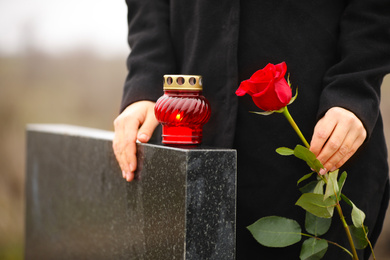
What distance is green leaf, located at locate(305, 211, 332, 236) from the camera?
3.84ft

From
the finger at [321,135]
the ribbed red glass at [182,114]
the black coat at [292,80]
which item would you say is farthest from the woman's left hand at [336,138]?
the ribbed red glass at [182,114]

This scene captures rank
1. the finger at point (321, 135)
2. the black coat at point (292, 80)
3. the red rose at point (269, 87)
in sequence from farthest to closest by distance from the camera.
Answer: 1. the black coat at point (292, 80)
2. the finger at point (321, 135)
3. the red rose at point (269, 87)

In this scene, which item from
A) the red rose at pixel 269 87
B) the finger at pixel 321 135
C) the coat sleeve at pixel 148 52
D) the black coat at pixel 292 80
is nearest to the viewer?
the red rose at pixel 269 87

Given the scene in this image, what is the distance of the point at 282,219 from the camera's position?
113cm

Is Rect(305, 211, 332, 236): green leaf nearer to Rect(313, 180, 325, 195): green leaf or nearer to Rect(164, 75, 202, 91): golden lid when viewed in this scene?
Rect(313, 180, 325, 195): green leaf

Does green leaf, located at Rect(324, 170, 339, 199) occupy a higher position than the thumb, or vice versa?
the thumb

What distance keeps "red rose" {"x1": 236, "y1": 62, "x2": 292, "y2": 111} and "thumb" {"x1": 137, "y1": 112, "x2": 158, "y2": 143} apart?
0.37 meters

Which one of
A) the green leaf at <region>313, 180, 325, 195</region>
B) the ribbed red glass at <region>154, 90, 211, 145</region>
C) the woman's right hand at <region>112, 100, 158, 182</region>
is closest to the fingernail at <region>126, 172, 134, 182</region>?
the woman's right hand at <region>112, 100, 158, 182</region>

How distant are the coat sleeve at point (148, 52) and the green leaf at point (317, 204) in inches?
19.9

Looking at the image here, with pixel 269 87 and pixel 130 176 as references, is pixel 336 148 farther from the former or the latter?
pixel 130 176

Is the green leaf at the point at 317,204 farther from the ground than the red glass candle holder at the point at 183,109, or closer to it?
closer to it

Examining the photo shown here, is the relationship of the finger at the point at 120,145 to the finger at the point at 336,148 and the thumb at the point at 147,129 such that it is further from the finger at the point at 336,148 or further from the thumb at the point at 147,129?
the finger at the point at 336,148

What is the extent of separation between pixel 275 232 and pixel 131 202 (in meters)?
0.42

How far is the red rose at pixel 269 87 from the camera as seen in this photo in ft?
3.20
